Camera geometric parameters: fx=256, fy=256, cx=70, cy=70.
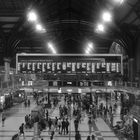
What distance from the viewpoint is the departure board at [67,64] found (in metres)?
22.1

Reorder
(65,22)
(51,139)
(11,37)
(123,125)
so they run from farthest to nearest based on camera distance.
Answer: (65,22) < (11,37) < (123,125) < (51,139)

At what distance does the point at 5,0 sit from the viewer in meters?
26.1

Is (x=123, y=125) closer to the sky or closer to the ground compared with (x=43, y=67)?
closer to the ground

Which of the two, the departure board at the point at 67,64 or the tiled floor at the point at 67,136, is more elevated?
the departure board at the point at 67,64

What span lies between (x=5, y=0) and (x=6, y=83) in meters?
8.46

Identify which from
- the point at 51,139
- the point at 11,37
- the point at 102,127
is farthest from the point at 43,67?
the point at 11,37

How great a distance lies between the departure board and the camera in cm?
2212

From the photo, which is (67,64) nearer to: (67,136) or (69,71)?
(69,71)

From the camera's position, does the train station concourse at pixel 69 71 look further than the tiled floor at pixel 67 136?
Yes

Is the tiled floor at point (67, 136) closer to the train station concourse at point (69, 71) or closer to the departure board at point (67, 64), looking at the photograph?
the train station concourse at point (69, 71)

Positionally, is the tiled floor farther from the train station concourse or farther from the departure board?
the departure board

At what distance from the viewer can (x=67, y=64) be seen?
22.4m

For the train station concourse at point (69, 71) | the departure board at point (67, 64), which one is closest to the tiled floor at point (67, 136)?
the train station concourse at point (69, 71)

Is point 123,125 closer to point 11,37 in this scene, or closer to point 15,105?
point 11,37
